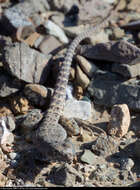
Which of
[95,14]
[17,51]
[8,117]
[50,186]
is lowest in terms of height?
[50,186]

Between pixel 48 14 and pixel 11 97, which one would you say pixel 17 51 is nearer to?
pixel 11 97

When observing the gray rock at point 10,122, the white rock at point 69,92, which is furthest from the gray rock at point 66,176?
the white rock at point 69,92

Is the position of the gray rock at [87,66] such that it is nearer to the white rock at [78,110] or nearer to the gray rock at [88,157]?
the white rock at [78,110]

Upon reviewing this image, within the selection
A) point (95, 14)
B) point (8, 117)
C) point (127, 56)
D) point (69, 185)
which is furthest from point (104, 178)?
point (95, 14)

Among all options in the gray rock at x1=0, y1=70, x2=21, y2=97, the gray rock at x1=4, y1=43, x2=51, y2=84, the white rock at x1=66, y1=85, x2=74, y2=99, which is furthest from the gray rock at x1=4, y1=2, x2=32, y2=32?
the white rock at x1=66, y1=85, x2=74, y2=99

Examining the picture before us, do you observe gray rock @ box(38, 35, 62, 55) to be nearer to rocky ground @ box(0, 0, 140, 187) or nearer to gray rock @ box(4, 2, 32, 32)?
rocky ground @ box(0, 0, 140, 187)

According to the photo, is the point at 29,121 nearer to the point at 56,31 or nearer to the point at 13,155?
the point at 13,155
